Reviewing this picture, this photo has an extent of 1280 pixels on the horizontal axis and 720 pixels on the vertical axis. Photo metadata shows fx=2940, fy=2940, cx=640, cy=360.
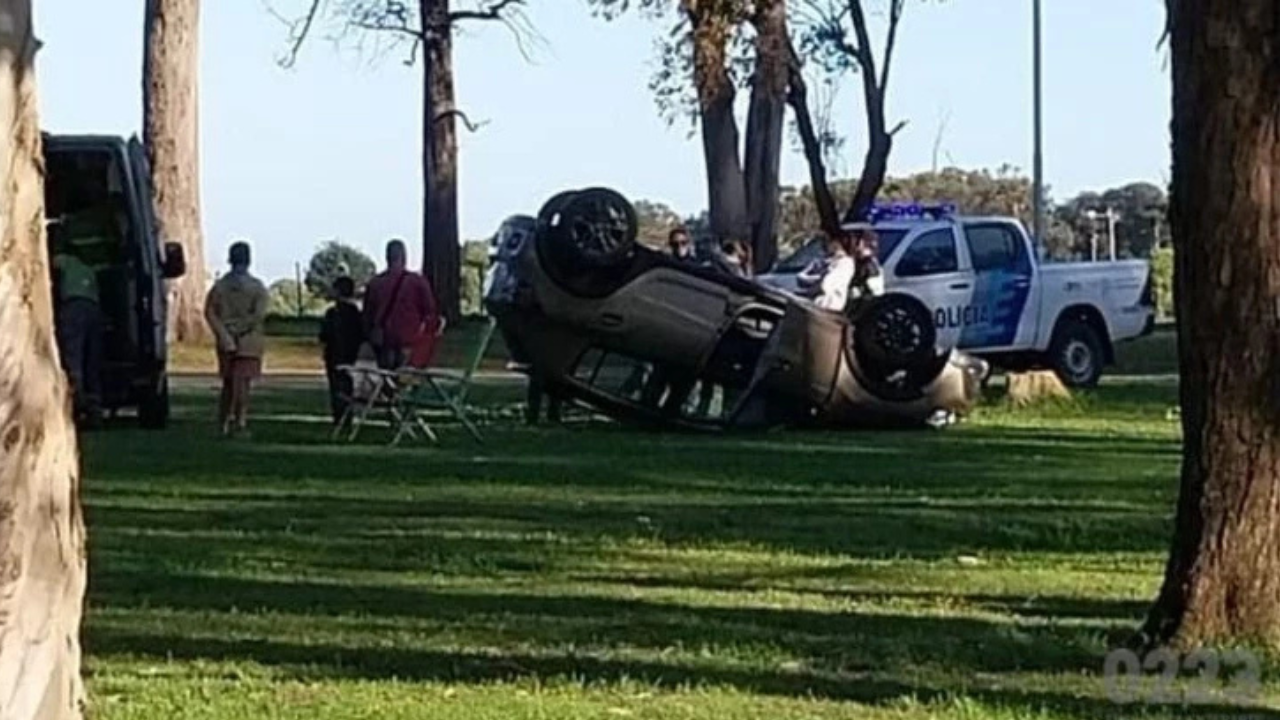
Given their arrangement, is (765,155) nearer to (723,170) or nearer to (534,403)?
(723,170)

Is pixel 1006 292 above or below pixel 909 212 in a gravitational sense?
below

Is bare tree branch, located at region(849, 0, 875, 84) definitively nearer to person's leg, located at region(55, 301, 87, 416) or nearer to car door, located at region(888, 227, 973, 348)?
car door, located at region(888, 227, 973, 348)

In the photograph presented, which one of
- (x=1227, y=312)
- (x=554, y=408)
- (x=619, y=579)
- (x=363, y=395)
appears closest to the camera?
(x=1227, y=312)

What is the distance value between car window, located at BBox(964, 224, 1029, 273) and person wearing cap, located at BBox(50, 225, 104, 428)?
1142 centimetres

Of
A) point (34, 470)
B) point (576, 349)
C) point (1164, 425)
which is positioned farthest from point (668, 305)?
point (34, 470)

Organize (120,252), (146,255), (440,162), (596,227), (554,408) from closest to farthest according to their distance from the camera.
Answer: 1. (596,227)
2. (146,255)
3. (120,252)
4. (554,408)
5. (440,162)

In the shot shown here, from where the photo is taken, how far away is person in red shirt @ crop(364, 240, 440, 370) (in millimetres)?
22906

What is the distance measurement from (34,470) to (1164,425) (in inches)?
781

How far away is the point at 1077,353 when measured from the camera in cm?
3222

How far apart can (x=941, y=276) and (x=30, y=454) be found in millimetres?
27165

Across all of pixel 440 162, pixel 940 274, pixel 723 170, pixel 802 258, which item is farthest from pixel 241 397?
pixel 440 162

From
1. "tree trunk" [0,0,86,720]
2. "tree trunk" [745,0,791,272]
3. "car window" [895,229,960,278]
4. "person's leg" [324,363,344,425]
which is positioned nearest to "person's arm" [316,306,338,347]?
"person's leg" [324,363,344,425]

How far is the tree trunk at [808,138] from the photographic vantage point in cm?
4206

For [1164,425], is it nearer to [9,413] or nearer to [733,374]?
[733,374]
